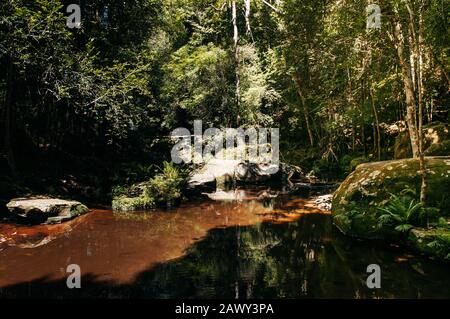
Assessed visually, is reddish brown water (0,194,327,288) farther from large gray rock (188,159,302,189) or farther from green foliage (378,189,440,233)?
large gray rock (188,159,302,189)

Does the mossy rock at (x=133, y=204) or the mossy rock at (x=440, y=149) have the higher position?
the mossy rock at (x=440, y=149)

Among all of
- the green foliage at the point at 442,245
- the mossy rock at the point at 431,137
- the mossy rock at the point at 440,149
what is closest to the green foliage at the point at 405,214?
the green foliage at the point at 442,245

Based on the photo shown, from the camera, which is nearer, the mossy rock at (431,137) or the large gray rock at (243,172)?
the mossy rock at (431,137)

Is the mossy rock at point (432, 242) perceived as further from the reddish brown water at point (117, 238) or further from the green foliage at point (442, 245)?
the reddish brown water at point (117, 238)

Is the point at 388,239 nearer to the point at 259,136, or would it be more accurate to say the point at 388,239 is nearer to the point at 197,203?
the point at 197,203

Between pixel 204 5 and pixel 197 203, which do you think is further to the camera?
pixel 204 5

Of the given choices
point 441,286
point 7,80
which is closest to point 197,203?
point 7,80

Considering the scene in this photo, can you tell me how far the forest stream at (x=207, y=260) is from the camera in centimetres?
558

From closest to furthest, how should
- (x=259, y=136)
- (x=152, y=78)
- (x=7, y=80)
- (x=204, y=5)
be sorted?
(x=7, y=80) → (x=152, y=78) → (x=259, y=136) → (x=204, y=5)

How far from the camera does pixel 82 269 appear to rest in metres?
6.60

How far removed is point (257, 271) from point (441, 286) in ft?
9.85

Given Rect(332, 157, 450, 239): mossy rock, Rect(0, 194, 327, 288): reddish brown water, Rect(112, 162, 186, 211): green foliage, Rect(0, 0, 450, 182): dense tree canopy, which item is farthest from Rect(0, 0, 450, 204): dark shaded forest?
Rect(0, 194, 327, 288): reddish brown water

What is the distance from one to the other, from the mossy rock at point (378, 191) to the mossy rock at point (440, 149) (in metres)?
3.03

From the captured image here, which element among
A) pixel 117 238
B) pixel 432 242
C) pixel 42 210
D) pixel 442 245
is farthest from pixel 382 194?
pixel 42 210
